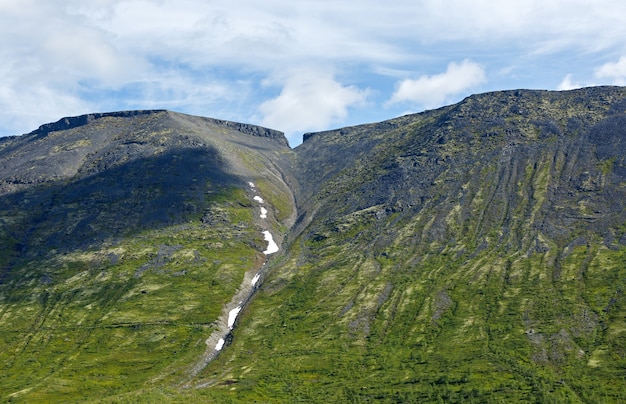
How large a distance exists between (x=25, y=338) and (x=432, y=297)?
14206cm

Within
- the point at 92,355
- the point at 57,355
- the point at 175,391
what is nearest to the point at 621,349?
the point at 175,391

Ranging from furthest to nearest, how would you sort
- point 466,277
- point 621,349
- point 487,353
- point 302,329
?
point 466,277, point 302,329, point 487,353, point 621,349

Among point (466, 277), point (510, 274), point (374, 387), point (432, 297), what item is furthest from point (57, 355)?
point (510, 274)

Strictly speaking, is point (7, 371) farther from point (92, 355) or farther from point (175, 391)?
point (175, 391)

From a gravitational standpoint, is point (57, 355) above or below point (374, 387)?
above

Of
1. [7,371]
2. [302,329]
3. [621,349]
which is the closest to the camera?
[621,349]

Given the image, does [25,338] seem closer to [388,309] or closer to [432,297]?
[388,309]

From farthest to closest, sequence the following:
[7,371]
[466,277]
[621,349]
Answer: [466,277]
[7,371]
[621,349]

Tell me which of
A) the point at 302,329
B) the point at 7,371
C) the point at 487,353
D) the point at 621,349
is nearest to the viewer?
the point at 621,349

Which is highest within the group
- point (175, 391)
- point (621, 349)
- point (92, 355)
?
point (92, 355)

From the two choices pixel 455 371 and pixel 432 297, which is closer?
pixel 455 371

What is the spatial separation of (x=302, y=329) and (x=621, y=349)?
91997 mm

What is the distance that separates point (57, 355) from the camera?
179 meters

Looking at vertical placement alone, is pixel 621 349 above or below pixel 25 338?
below
